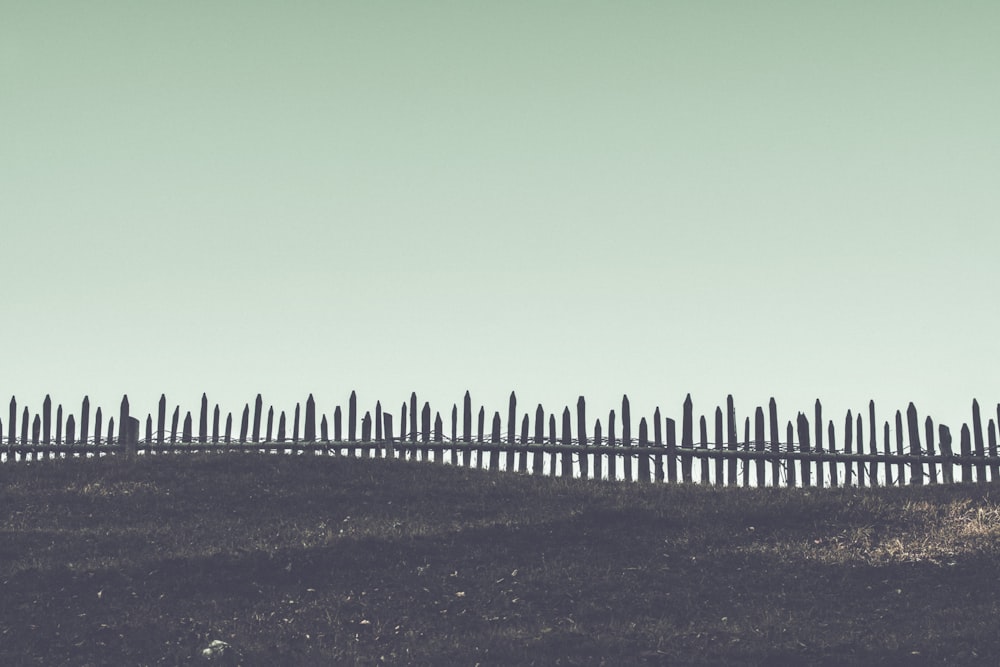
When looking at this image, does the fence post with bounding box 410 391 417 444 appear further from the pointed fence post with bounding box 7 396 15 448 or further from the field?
the pointed fence post with bounding box 7 396 15 448

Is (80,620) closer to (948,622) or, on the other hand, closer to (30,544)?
(30,544)

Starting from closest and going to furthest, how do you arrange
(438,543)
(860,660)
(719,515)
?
1. (860,660)
2. (438,543)
3. (719,515)

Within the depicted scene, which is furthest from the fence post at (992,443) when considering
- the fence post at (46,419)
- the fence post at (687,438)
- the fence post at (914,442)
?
the fence post at (46,419)

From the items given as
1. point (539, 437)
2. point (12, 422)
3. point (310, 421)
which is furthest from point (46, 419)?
point (539, 437)

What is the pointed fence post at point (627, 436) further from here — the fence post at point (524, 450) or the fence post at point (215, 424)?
the fence post at point (215, 424)

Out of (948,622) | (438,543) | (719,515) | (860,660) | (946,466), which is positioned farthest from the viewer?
(946,466)

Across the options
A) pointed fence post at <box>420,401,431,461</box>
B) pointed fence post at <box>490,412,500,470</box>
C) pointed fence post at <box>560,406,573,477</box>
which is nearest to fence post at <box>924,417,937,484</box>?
pointed fence post at <box>560,406,573,477</box>

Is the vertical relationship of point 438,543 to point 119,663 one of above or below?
above

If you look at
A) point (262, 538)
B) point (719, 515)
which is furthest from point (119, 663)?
point (719, 515)

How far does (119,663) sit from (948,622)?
10.2 metres

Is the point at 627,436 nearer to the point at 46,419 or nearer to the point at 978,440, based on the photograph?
the point at 978,440

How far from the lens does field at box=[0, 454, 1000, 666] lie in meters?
14.8

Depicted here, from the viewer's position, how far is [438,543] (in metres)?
18.2

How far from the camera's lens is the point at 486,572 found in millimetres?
17109
